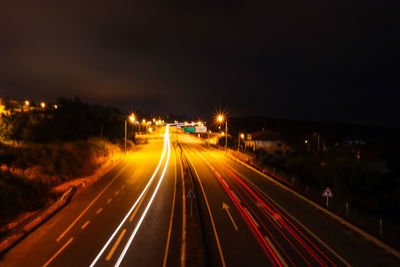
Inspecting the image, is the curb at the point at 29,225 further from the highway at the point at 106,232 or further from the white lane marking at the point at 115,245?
the white lane marking at the point at 115,245

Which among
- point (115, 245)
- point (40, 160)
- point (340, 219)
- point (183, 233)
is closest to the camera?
point (115, 245)

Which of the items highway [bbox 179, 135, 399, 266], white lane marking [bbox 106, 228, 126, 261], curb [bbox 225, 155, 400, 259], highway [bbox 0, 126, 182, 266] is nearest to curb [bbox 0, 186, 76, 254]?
highway [bbox 0, 126, 182, 266]

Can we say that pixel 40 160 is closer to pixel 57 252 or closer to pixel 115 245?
pixel 57 252

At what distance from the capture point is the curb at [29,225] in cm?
1209

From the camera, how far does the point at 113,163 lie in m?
35.9

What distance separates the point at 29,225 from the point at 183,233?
8.21 meters

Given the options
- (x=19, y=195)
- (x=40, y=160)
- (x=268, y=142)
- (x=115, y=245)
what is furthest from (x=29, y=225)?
(x=268, y=142)

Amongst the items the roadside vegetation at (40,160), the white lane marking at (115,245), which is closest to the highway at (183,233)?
the white lane marking at (115,245)

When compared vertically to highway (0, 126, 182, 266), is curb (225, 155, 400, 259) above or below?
above

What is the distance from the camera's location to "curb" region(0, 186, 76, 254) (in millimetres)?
12094

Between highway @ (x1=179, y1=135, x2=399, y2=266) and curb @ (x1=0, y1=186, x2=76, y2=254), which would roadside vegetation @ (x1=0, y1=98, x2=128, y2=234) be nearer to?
curb @ (x1=0, y1=186, x2=76, y2=254)

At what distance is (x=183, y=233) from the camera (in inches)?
526

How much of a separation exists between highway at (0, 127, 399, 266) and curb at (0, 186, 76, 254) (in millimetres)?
369

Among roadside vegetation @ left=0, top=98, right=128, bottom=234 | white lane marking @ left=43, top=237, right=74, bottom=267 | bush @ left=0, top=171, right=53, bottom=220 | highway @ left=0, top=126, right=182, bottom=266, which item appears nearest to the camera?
white lane marking @ left=43, top=237, right=74, bottom=267
